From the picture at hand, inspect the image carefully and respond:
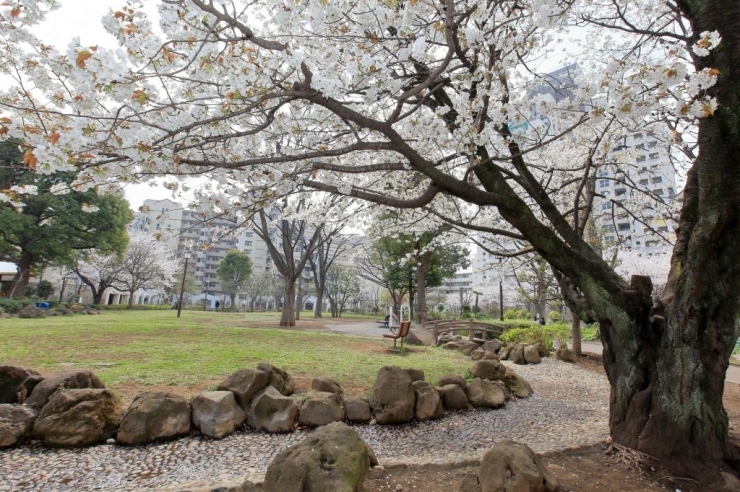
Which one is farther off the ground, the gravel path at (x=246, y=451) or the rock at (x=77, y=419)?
the rock at (x=77, y=419)

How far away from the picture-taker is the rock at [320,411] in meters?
3.74

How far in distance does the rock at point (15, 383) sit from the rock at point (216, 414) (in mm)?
1585

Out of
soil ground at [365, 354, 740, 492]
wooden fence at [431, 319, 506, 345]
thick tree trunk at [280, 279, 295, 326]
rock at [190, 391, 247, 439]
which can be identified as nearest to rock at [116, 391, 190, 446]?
rock at [190, 391, 247, 439]

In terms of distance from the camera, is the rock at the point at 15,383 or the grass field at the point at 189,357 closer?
the rock at the point at 15,383

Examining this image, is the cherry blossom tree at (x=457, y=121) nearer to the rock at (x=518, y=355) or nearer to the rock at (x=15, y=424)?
the rock at (x=15, y=424)

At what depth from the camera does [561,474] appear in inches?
116

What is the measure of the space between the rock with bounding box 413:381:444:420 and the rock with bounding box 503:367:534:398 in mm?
1719

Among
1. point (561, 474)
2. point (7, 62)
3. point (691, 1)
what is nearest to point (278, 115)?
point (7, 62)

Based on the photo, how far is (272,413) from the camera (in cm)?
369

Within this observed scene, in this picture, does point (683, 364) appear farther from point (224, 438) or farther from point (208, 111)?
point (208, 111)

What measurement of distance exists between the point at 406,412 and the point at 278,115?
360cm

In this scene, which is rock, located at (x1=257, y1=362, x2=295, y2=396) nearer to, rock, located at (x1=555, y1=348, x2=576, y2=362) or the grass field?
the grass field

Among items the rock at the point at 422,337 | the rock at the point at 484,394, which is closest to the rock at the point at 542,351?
the rock at the point at 422,337

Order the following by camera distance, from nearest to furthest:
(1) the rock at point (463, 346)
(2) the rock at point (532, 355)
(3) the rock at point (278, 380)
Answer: (3) the rock at point (278, 380)
(2) the rock at point (532, 355)
(1) the rock at point (463, 346)
